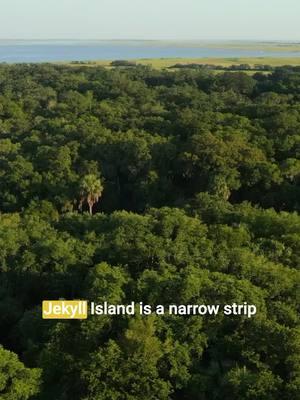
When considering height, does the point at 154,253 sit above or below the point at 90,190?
above

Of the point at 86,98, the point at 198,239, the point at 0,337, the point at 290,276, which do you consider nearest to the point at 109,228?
the point at 198,239

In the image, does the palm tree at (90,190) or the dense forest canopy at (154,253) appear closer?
the dense forest canopy at (154,253)

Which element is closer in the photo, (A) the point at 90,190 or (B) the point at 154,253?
(B) the point at 154,253

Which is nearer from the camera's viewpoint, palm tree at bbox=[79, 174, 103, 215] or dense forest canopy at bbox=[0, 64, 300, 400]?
dense forest canopy at bbox=[0, 64, 300, 400]

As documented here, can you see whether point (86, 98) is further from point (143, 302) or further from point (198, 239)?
point (143, 302)
